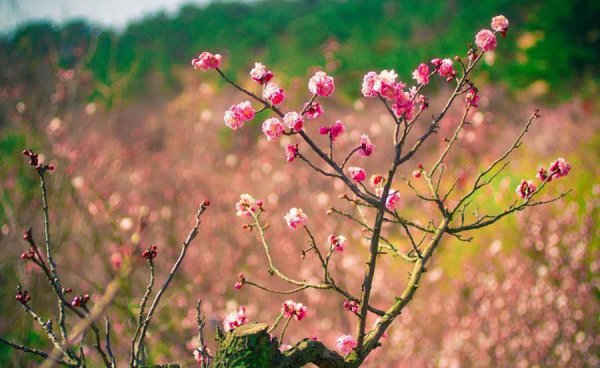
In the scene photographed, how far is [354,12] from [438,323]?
751 inches

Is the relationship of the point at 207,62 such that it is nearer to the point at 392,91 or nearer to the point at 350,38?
the point at 392,91

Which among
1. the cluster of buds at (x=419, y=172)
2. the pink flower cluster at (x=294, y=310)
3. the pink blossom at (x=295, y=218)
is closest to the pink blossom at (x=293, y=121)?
the pink blossom at (x=295, y=218)

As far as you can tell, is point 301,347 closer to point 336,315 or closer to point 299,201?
point 336,315

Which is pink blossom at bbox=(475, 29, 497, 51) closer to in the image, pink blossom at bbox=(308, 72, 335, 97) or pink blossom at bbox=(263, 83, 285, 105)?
pink blossom at bbox=(308, 72, 335, 97)

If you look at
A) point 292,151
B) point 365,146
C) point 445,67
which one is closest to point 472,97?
point 445,67

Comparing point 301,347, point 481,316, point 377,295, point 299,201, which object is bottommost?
point 301,347

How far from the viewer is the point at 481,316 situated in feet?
15.9

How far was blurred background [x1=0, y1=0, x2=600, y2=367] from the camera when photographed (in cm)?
418

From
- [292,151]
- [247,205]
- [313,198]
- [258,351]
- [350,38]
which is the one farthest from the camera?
[350,38]

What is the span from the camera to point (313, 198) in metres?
7.71

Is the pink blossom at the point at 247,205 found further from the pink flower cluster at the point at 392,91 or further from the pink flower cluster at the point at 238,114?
the pink flower cluster at the point at 392,91

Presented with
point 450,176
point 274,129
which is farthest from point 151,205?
point 274,129

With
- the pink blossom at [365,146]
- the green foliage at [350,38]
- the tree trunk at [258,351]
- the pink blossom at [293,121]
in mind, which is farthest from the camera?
the green foliage at [350,38]

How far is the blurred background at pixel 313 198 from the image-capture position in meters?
4.18
